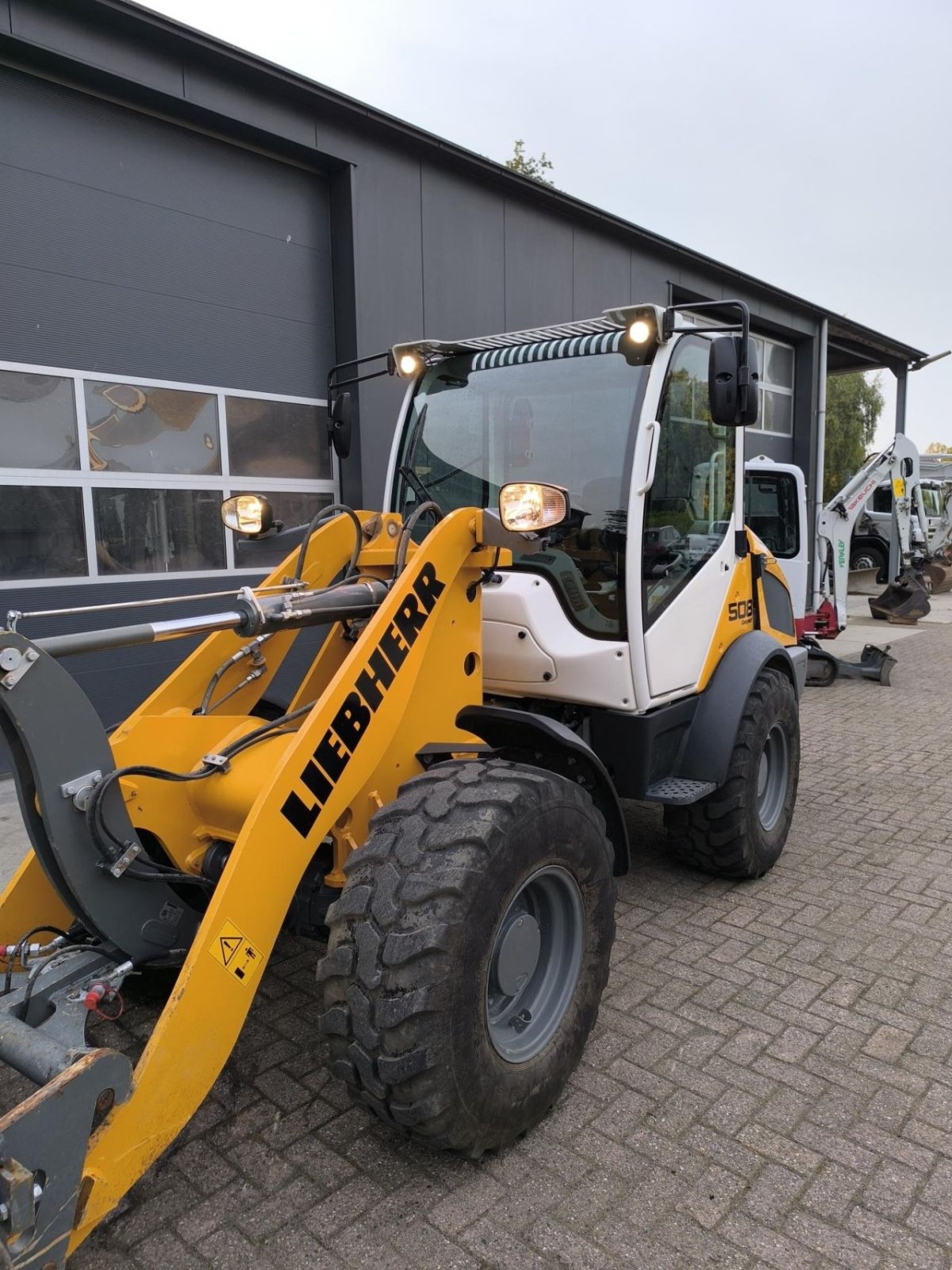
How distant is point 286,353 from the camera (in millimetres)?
7883

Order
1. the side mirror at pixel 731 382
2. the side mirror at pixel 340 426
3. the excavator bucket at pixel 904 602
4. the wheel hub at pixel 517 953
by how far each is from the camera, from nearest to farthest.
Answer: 1. the wheel hub at pixel 517 953
2. the side mirror at pixel 731 382
3. the side mirror at pixel 340 426
4. the excavator bucket at pixel 904 602

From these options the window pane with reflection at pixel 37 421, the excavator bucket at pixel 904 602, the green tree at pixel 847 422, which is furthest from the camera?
the green tree at pixel 847 422

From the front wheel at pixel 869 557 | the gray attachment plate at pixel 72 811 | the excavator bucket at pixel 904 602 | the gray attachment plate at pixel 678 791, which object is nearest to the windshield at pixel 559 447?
the gray attachment plate at pixel 678 791

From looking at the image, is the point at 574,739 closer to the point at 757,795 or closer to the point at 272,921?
the point at 272,921

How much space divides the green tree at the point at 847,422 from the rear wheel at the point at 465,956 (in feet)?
111

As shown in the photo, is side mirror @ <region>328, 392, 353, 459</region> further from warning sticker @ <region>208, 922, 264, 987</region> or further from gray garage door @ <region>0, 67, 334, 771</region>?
gray garage door @ <region>0, 67, 334, 771</region>

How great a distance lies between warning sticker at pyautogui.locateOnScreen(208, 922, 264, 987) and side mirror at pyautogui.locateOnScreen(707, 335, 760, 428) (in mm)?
2424

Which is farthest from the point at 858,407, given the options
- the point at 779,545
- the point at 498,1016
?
the point at 498,1016

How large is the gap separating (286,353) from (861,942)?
21.4 ft

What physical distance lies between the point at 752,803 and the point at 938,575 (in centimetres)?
1955

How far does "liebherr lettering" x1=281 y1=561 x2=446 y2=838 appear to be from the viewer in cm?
231

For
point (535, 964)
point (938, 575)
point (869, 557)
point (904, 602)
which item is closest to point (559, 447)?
point (535, 964)

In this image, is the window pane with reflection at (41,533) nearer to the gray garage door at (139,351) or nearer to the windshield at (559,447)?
the gray garage door at (139,351)

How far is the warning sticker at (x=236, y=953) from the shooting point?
2.05 meters
